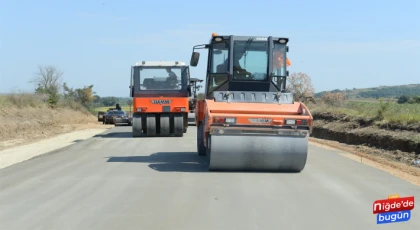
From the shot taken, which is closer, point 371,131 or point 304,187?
point 304,187

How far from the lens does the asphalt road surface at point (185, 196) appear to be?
272 inches

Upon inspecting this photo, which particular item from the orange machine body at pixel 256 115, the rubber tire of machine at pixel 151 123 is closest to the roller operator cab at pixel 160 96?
the rubber tire of machine at pixel 151 123

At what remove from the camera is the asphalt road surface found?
692 centimetres

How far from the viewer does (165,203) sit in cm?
808

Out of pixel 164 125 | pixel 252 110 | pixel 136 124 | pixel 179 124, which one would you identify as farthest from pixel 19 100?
pixel 252 110

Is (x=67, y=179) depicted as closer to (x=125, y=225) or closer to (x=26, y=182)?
(x=26, y=182)

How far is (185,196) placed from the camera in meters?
8.63

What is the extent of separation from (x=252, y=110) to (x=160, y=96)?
41.9ft

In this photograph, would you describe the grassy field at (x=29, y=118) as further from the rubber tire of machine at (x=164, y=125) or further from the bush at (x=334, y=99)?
the bush at (x=334, y=99)

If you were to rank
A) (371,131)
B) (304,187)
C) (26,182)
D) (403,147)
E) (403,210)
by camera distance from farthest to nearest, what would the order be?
1. (371,131)
2. (403,147)
3. (26,182)
4. (304,187)
5. (403,210)

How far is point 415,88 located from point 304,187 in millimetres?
85773

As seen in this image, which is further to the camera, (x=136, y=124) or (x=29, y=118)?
(x=29, y=118)

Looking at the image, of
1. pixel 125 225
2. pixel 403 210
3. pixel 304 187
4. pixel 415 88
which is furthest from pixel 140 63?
pixel 415 88

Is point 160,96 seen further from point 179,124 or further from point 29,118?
point 29,118
